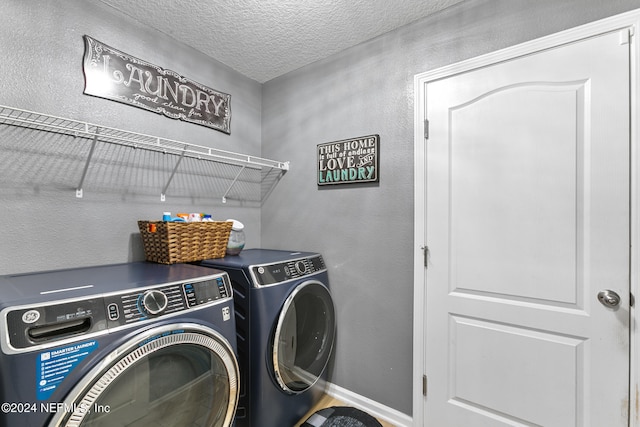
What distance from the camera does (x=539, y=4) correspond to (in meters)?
1.38

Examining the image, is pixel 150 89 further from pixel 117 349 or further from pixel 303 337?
pixel 303 337

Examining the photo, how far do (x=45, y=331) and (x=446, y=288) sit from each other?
1.69 meters

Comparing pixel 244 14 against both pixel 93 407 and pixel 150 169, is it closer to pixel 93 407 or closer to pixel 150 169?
pixel 150 169

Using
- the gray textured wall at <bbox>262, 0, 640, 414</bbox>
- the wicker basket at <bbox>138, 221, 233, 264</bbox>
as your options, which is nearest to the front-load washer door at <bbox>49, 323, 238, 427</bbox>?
the wicker basket at <bbox>138, 221, 233, 264</bbox>

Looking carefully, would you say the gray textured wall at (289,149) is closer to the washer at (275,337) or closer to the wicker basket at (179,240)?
the wicker basket at (179,240)

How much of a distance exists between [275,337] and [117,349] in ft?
2.42

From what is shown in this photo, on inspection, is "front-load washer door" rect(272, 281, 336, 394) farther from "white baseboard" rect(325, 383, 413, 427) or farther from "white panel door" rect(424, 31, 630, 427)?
"white panel door" rect(424, 31, 630, 427)

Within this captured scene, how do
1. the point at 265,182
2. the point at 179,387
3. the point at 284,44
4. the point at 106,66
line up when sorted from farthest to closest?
the point at 265,182 < the point at 284,44 < the point at 106,66 < the point at 179,387

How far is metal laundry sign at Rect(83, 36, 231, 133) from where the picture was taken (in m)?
1.56

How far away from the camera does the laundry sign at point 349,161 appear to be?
1.88 meters

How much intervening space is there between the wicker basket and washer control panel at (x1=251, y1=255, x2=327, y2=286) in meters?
0.42

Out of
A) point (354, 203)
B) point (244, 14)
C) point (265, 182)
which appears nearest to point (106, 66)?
point (244, 14)

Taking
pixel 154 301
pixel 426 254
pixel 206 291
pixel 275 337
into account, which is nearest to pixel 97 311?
pixel 154 301

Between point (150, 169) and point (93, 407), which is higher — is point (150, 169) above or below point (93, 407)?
above
